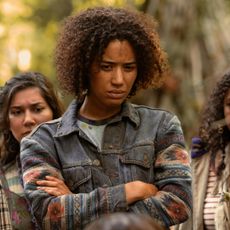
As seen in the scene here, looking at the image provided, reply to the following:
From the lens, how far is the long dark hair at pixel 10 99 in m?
5.29

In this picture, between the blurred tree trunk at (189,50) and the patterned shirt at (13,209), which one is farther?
the blurred tree trunk at (189,50)

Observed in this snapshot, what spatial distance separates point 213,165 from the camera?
18.9 feet

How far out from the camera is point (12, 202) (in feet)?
15.5

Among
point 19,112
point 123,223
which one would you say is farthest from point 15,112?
point 123,223

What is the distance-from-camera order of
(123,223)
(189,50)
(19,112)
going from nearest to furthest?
(123,223) → (19,112) → (189,50)

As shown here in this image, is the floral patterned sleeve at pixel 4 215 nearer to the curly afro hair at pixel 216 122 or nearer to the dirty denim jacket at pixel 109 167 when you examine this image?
the dirty denim jacket at pixel 109 167

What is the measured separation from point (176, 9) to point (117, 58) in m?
6.57

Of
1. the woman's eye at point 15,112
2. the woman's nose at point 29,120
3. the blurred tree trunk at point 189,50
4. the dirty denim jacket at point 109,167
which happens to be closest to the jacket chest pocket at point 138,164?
the dirty denim jacket at point 109,167

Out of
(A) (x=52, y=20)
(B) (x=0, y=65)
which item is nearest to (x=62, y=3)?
(A) (x=52, y=20)

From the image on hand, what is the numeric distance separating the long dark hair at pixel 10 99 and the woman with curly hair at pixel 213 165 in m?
1.20

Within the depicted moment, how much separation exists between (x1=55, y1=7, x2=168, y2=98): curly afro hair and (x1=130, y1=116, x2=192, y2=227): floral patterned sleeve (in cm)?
37

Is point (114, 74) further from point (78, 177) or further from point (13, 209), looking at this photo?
point (13, 209)

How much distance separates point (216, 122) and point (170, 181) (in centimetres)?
193

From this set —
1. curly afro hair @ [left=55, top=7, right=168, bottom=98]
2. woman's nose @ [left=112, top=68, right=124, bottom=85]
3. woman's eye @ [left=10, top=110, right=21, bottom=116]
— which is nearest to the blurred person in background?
woman's nose @ [left=112, top=68, right=124, bottom=85]
